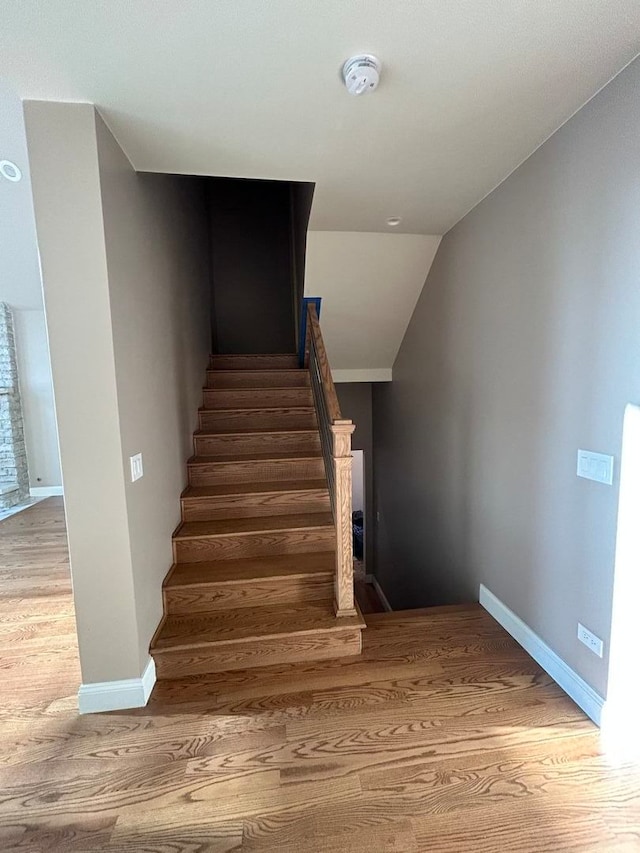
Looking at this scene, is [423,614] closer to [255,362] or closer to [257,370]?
[257,370]

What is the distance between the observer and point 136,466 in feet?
5.88

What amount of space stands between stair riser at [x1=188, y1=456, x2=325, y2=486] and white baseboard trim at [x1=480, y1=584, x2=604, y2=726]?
1419 mm

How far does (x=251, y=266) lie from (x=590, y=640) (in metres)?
5.10

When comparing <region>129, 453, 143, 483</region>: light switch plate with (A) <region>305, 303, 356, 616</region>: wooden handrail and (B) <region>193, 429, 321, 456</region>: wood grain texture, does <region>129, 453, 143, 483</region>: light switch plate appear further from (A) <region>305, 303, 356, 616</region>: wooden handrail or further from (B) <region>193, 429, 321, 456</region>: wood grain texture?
(B) <region>193, 429, 321, 456</region>: wood grain texture

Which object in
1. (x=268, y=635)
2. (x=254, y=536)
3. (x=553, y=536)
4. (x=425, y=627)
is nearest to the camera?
(x=553, y=536)

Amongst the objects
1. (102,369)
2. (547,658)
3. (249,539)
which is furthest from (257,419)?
(547,658)

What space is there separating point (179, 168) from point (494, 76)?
57.2 inches

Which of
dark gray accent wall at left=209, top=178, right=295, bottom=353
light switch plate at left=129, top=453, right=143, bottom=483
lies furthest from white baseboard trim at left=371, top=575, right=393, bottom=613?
light switch plate at left=129, top=453, right=143, bottom=483

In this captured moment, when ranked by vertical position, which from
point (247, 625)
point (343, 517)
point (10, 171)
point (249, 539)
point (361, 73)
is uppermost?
point (10, 171)

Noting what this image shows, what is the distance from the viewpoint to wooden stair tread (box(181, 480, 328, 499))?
270 centimetres

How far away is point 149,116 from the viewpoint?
1.54 meters

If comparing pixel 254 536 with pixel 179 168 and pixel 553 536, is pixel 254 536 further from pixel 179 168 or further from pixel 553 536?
pixel 179 168

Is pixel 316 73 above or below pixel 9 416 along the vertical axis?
above

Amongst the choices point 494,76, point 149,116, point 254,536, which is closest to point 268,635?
point 254,536
